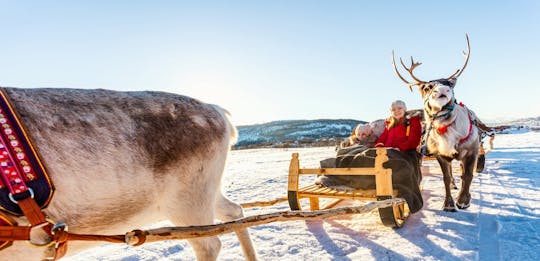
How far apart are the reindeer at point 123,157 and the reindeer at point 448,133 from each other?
14.2 feet

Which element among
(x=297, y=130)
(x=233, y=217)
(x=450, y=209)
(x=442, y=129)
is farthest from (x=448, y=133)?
(x=297, y=130)

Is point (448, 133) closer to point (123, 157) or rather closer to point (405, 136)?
point (405, 136)

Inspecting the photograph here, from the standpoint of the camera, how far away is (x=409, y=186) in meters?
4.66

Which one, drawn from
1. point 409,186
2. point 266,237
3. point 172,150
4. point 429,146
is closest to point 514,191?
point 429,146

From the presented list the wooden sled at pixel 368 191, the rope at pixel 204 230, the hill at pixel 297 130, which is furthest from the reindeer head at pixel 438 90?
the hill at pixel 297 130

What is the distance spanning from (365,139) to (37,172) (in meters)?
6.36

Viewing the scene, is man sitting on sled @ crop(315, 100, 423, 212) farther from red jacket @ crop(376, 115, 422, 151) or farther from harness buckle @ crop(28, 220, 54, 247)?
harness buckle @ crop(28, 220, 54, 247)

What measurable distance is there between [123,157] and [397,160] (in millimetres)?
3933

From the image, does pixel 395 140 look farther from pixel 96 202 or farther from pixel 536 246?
pixel 96 202

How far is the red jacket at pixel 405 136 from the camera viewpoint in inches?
223

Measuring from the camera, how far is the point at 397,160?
474cm

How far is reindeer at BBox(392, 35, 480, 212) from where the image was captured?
5379 mm

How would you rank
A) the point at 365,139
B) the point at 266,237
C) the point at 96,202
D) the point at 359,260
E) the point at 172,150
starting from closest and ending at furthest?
the point at 96,202
the point at 172,150
the point at 359,260
the point at 266,237
the point at 365,139

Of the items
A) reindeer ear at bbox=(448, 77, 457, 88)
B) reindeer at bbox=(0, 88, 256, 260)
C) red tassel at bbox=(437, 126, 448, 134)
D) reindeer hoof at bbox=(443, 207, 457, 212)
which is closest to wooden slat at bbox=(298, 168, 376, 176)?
reindeer hoof at bbox=(443, 207, 457, 212)
